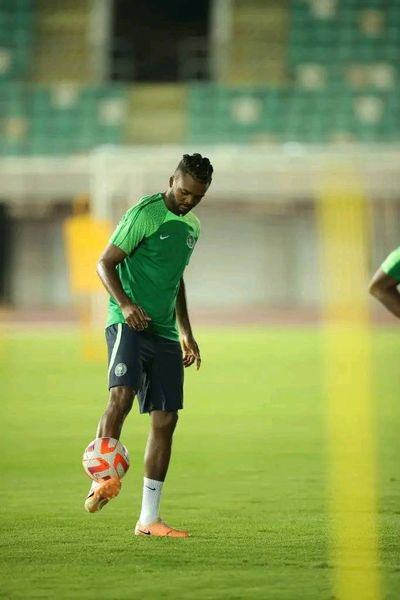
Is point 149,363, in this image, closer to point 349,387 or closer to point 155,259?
point 155,259

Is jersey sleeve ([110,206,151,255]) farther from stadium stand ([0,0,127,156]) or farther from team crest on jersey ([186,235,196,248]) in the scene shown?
stadium stand ([0,0,127,156])

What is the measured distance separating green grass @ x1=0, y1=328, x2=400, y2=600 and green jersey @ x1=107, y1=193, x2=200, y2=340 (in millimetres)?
1017

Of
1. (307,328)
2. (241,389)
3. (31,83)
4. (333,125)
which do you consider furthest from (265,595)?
(31,83)

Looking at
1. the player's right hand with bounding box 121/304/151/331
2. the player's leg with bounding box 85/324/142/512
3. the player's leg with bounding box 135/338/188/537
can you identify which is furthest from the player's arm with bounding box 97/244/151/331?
the player's leg with bounding box 135/338/188/537

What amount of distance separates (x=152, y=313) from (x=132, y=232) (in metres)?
0.39

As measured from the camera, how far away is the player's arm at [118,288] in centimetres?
577

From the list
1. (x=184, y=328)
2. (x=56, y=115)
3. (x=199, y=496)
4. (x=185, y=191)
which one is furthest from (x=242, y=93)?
(x=185, y=191)

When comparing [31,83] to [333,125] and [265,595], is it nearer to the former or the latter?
[333,125]

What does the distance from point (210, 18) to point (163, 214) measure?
25708mm

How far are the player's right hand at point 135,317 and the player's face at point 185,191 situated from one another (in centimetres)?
51

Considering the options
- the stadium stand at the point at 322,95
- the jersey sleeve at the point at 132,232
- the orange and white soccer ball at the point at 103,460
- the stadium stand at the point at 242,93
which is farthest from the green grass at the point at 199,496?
the stadium stand at the point at 242,93

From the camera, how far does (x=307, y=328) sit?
24.6 m

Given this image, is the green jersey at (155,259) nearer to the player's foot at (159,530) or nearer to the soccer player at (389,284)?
the player's foot at (159,530)

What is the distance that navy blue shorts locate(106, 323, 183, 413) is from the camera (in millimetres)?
5917
